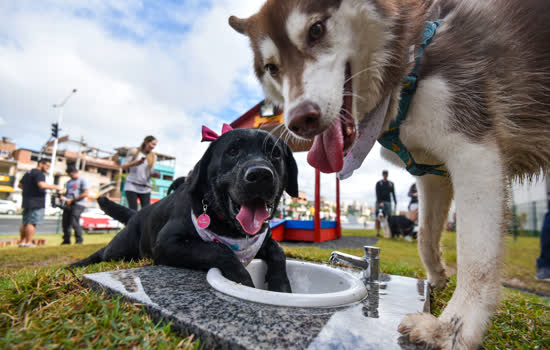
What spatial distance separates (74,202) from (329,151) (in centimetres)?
663

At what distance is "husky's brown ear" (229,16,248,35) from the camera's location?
1.65 m

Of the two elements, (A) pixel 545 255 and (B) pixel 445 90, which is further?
(A) pixel 545 255

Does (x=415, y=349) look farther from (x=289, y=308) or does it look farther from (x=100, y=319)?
(x=100, y=319)

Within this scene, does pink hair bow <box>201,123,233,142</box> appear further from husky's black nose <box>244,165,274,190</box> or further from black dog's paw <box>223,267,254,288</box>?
black dog's paw <box>223,267,254,288</box>

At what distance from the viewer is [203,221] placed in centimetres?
167

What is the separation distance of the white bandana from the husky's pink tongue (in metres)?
0.17

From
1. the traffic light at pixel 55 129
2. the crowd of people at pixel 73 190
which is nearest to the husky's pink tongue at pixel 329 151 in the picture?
the crowd of people at pixel 73 190

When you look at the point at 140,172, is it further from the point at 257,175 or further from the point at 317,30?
the point at 317,30

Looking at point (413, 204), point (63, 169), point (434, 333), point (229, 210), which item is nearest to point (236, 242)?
point (229, 210)

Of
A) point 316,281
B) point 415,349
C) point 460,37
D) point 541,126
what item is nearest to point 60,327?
point 415,349

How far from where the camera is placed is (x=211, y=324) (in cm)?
93

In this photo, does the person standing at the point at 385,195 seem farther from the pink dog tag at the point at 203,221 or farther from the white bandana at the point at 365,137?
the pink dog tag at the point at 203,221

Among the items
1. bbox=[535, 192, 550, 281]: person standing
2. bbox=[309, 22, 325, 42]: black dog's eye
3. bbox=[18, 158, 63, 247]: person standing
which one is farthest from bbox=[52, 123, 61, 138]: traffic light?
bbox=[535, 192, 550, 281]: person standing

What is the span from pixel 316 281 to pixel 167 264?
107cm
